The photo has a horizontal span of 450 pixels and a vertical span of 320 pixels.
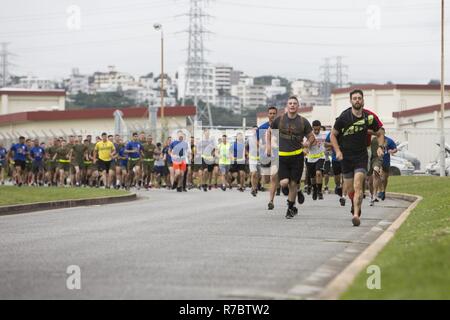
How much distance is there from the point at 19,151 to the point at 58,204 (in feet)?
52.8

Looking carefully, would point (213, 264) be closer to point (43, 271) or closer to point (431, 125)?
point (43, 271)

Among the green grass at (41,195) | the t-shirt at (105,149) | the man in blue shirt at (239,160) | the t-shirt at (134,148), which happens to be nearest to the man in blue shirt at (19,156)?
the t-shirt at (105,149)

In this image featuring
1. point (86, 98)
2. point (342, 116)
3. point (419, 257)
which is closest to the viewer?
point (419, 257)

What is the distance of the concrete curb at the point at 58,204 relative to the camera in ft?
73.7

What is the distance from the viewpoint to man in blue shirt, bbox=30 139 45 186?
1631 inches

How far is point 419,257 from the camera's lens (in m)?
10.0

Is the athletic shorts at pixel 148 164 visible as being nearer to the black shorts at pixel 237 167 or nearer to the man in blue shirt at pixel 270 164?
the black shorts at pixel 237 167

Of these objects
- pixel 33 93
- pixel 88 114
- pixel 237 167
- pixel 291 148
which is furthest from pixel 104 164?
pixel 33 93

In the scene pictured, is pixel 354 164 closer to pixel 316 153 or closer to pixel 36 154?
pixel 316 153

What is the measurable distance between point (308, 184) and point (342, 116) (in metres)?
11.9

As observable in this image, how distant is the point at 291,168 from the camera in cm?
1850

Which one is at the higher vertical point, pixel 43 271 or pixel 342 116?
pixel 342 116
